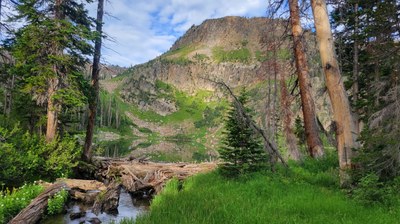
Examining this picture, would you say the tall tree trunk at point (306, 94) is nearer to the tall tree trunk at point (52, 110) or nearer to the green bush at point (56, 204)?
the green bush at point (56, 204)

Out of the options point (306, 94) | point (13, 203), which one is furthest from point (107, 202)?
point (306, 94)

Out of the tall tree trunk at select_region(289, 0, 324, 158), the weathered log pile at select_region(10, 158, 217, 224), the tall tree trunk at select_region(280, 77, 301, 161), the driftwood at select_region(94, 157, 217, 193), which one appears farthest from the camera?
the tall tree trunk at select_region(280, 77, 301, 161)

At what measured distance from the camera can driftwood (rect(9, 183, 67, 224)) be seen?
9.04m

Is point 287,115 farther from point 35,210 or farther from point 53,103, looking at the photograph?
point 35,210

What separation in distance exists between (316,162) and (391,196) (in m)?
5.68

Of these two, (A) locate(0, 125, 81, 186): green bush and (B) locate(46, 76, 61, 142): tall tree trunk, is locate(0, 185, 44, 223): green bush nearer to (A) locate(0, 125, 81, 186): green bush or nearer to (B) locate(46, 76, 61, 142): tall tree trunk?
(A) locate(0, 125, 81, 186): green bush

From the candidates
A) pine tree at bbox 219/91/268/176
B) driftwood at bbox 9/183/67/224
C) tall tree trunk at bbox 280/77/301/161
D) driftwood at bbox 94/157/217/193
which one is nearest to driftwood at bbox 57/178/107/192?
driftwood at bbox 94/157/217/193

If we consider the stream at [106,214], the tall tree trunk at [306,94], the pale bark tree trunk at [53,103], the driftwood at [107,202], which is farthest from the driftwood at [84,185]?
the tall tree trunk at [306,94]

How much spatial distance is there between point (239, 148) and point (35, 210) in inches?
285

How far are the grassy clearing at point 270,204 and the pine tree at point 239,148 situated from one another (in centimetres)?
64

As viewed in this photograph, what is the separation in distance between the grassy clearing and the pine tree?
64 cm

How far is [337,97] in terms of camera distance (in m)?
8.89

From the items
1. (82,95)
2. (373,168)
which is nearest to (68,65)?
(82,95)

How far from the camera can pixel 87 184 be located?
15.1 metres
